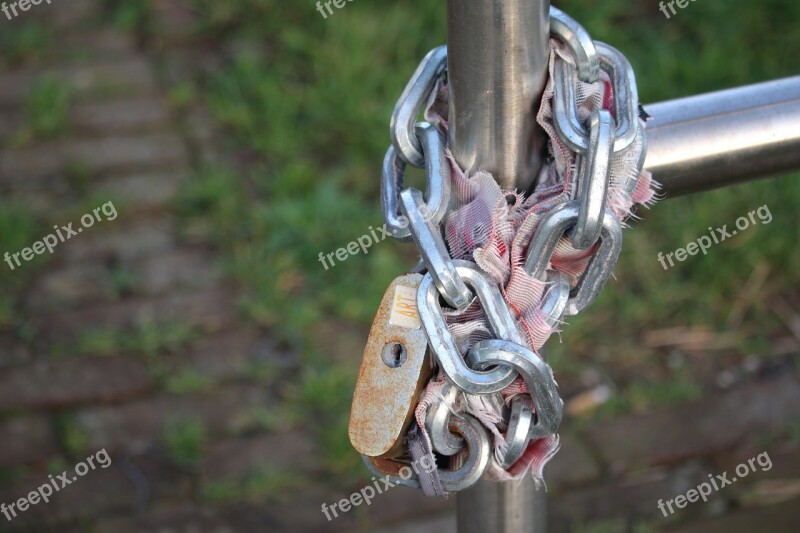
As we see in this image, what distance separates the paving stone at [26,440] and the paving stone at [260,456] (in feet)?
1.02

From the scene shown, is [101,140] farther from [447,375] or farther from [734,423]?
[447,375]

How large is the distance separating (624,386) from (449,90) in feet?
4.50

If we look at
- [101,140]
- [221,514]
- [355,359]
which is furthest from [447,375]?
[101,140]

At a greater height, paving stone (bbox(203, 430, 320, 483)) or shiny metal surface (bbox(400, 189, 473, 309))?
shiny metal surface (bbox(400, 189, 473, 309))

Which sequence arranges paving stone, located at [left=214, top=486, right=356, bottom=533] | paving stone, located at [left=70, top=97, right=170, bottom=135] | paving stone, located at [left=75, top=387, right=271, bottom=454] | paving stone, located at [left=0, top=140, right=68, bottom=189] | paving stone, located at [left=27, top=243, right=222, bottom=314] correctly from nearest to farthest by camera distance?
paving stone, located at [left=214, top=486, right=356, bottom=533]
paving stone, located at [left=75, top=387, right=271, bottom=454]
paving stone, located at [left=27, top=243, right=222, bottom=314]
paving stone, located at [left=0, top=140, right=68, bottom=189]
paving stone, located at [left=70, top=97, right=170, bottom=135]

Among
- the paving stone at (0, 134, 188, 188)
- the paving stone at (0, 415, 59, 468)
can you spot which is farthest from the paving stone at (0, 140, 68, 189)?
the paving stone at (0, 415, 59, 468)

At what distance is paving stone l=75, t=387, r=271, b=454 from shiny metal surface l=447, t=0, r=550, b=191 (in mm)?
1308

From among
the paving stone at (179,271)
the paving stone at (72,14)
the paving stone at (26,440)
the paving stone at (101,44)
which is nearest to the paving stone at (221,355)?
the paving stone at (179,271)

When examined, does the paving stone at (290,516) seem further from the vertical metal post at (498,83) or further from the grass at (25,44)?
the grass at (25,44)

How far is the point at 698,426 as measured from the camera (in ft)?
5.92

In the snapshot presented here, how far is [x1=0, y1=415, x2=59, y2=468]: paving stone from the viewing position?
177cm

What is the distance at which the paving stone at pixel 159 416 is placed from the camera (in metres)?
1.80

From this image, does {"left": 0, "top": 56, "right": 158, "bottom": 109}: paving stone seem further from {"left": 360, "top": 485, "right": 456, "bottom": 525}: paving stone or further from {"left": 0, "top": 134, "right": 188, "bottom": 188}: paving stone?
{"left": 360, "top": 485, "right": 456, "bottom": 525}: paving stone

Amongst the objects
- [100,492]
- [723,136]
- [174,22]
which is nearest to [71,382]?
[100,492]
